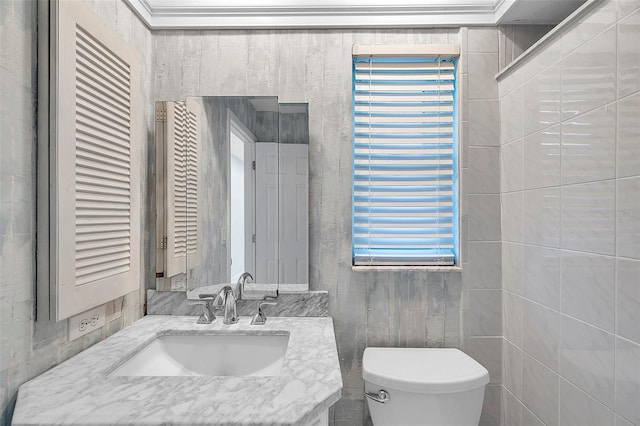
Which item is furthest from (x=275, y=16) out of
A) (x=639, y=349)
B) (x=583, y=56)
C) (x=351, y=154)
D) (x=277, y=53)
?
(x=639, y=349)

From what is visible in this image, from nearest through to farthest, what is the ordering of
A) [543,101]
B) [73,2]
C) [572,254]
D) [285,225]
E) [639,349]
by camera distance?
[639,349] → [73,2] → [572,254] → [543,101] → [285,225]

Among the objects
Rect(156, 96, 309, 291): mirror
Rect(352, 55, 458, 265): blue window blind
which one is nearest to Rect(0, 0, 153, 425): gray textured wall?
Rect(156, 96, 309, 291): mirror

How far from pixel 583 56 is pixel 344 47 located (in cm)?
92

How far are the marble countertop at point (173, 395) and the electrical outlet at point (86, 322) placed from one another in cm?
7

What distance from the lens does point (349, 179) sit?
5.80 feet

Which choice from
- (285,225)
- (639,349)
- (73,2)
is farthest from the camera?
(285,225)

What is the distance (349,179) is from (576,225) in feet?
2.83

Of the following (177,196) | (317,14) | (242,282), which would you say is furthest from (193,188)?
(317,14)

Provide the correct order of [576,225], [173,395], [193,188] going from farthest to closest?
[193,188]
[576,225]
[173,395]

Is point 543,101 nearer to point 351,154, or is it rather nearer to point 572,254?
point 572,254

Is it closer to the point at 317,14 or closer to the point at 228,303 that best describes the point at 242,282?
the point at 228,303

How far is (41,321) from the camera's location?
3.57ft

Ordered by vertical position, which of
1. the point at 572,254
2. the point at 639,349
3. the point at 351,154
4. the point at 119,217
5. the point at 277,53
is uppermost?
the point at 277,53

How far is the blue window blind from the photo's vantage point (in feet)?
5.84
